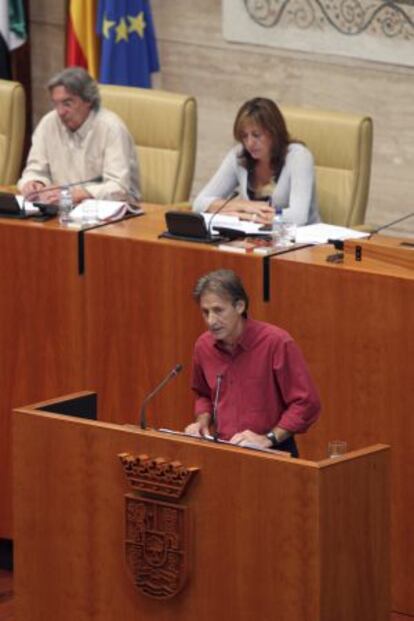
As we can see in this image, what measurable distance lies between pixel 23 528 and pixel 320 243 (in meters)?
1.76

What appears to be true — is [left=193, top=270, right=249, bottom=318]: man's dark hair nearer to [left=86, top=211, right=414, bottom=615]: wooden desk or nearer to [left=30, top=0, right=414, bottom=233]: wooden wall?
[left=86, top=211, right=414, bottom=615]: wooden desk

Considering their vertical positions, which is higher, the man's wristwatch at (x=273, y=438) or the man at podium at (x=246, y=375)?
the man at podium at (x=246, y=375)

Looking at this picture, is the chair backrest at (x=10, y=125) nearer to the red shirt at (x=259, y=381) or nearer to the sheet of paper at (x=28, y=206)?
the sheet of paper at (x=28, y=206)

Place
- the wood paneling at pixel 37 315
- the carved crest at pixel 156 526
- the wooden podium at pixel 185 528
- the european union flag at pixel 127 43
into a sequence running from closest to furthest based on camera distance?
the wooden podium at pixel 185 528, the carved crest at pixel 156 526, the wood paneling at pixel 37 315, the european union flag at pixel 127 43

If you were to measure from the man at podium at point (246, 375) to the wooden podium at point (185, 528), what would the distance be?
0.48 metres

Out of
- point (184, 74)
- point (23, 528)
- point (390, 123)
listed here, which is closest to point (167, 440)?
point (23, 528)

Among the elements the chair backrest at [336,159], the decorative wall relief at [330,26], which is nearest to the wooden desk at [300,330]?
the chair backrest at [336,159]

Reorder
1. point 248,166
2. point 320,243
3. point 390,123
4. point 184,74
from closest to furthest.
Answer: point 320,243 → point 248,166 → point 390,123 → point 184,74

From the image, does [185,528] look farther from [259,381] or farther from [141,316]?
[141,316]

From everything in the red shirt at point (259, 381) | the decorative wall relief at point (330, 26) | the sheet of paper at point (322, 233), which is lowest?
the red shirt at point (259, 381)

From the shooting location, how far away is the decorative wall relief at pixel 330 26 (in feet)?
29.4

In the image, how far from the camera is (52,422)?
5641 millimetres

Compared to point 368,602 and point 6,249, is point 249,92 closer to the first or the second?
point 6,249

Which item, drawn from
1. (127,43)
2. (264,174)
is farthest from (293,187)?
(127,43)
